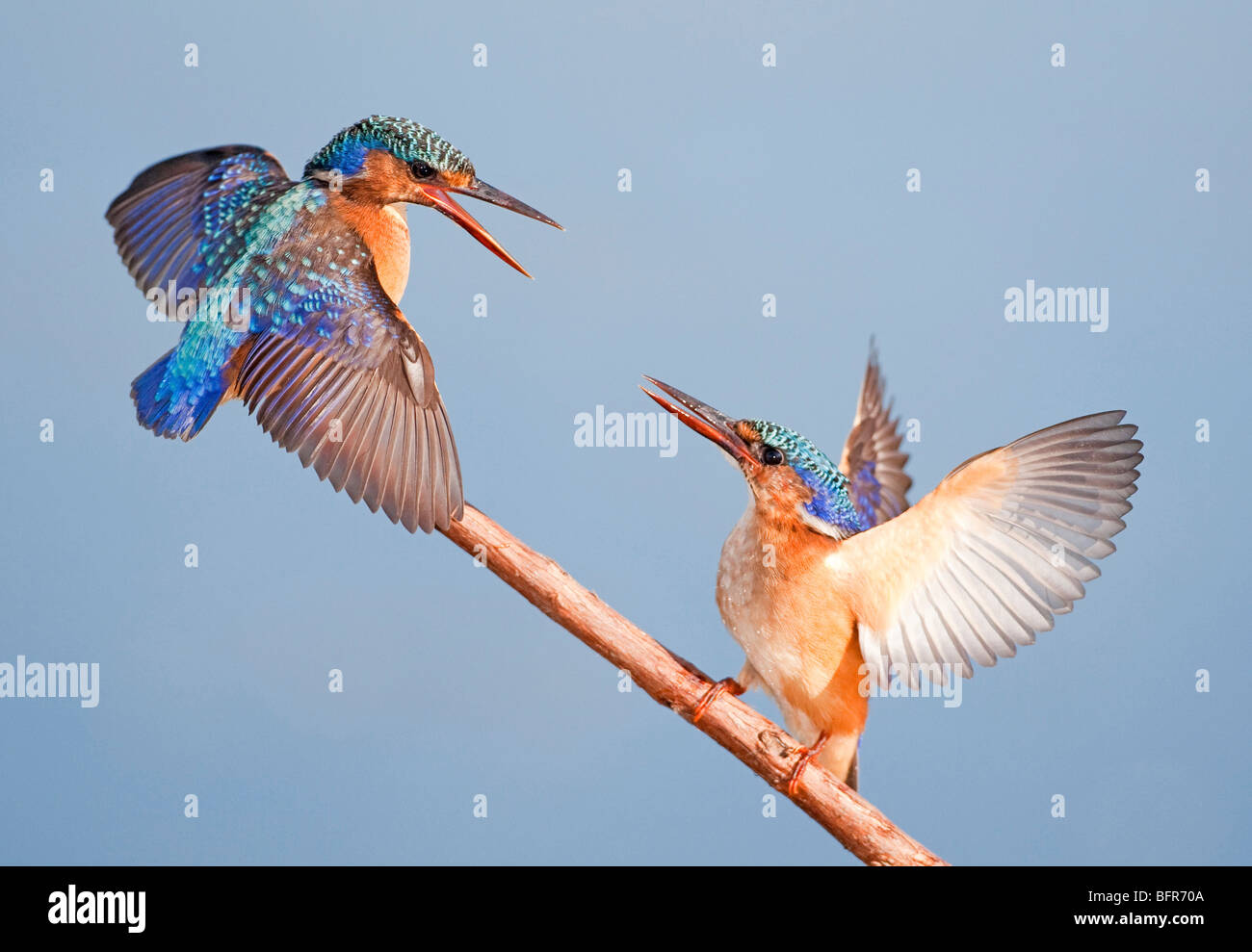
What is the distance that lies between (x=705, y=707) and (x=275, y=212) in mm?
1900

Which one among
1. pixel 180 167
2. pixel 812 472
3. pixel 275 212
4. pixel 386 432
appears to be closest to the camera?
pixel 386 432

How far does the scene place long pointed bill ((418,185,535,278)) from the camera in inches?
142

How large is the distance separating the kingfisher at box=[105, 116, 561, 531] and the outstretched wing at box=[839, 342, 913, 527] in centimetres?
152

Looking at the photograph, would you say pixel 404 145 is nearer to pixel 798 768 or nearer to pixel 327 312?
pixel 327 312

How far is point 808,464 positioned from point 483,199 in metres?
1.21

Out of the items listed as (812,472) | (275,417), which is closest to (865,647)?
(812,472)

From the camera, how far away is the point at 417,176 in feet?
11.9

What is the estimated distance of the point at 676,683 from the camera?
11.5 ft

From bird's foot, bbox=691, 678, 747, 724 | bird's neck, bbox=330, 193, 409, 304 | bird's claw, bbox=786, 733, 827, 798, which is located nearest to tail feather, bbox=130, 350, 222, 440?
bird's neck, bbox=330, 193, 409, 304

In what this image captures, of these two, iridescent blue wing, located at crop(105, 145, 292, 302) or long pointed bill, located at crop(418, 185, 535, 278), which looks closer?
long pointed bill, located at crop(418, 185, 535, 278)

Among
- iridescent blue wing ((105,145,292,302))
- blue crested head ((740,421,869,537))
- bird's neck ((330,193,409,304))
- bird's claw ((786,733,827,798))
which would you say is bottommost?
bird's claw ((786,733,827,798))

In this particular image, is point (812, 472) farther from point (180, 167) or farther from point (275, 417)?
point (180, 167)

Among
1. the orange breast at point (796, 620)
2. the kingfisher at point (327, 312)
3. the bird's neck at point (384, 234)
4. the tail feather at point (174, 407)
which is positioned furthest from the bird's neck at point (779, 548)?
the tail feather at point (174, 407)

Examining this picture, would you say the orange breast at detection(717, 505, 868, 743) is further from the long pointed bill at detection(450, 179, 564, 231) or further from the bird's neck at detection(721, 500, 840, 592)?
the long pointed bill at detection(450, 179, 564, 231)
